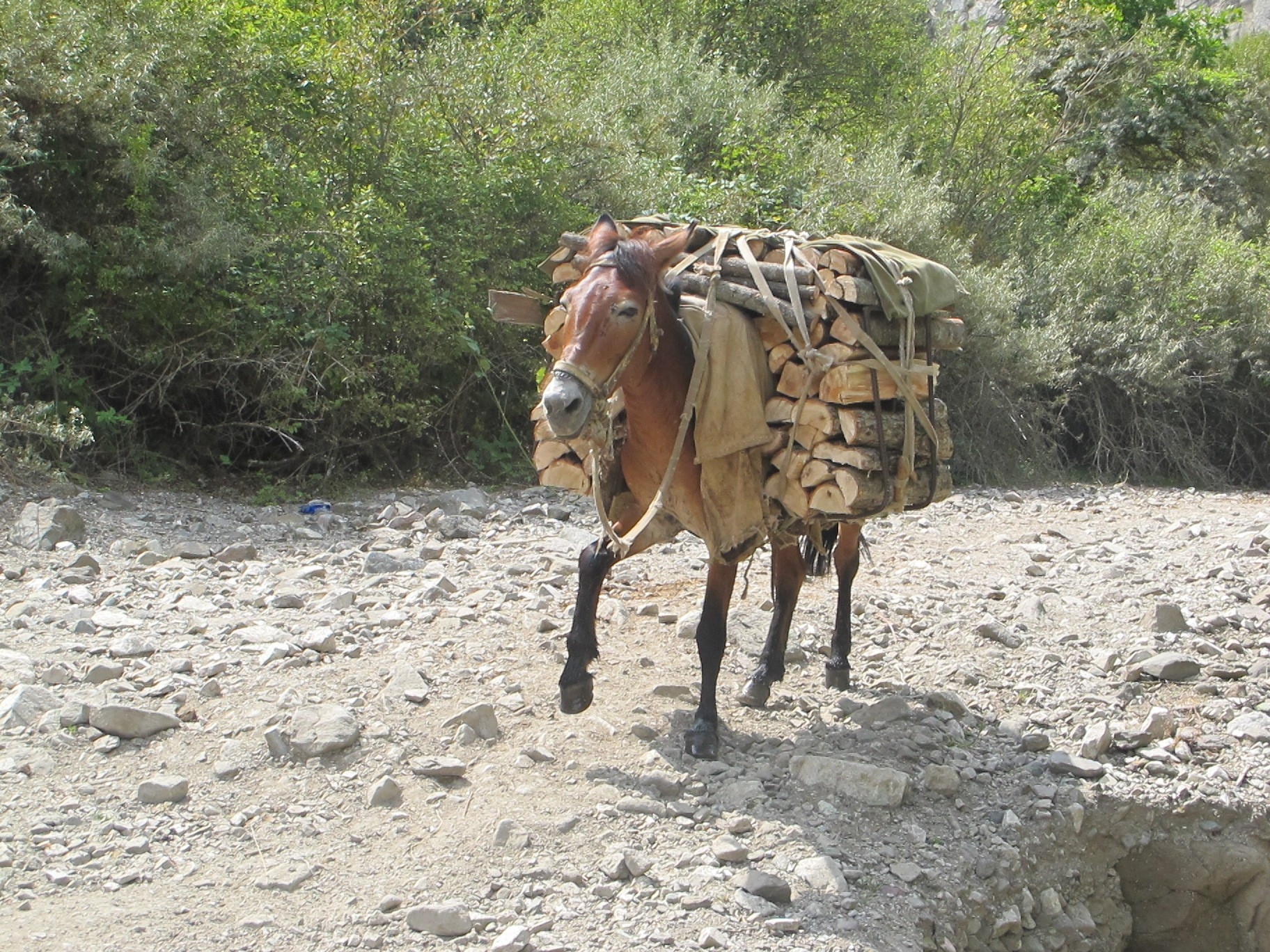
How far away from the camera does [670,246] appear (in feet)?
14.4

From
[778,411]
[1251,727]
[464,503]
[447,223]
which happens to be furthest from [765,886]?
[447,223]

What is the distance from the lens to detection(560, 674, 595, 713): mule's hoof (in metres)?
4.73

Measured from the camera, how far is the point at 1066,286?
15.3 m

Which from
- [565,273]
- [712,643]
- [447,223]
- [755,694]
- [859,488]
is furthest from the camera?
[447,223]

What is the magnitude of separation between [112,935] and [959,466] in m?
11.7

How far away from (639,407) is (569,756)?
59.3 inches

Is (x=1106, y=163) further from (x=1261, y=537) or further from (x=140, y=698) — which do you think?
(x=140, y=698)

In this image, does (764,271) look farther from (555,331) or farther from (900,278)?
(555,331)

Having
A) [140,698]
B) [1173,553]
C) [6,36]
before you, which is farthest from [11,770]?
[1173,553]

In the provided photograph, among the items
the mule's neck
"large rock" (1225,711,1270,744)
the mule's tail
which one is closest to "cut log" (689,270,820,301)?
the mule's neck

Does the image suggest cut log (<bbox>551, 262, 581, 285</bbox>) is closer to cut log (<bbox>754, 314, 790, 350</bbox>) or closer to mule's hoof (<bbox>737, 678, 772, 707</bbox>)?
cut log (<bbox>754, 314, 790, 350</bbox>)

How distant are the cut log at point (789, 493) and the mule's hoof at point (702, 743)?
102 centimetres

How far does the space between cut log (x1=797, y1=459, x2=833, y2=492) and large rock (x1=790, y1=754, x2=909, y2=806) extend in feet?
3.63

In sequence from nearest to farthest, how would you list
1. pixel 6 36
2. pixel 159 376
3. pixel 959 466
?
1. pixel 6 36
2. pixel 159 376
3. pixel 959 466
